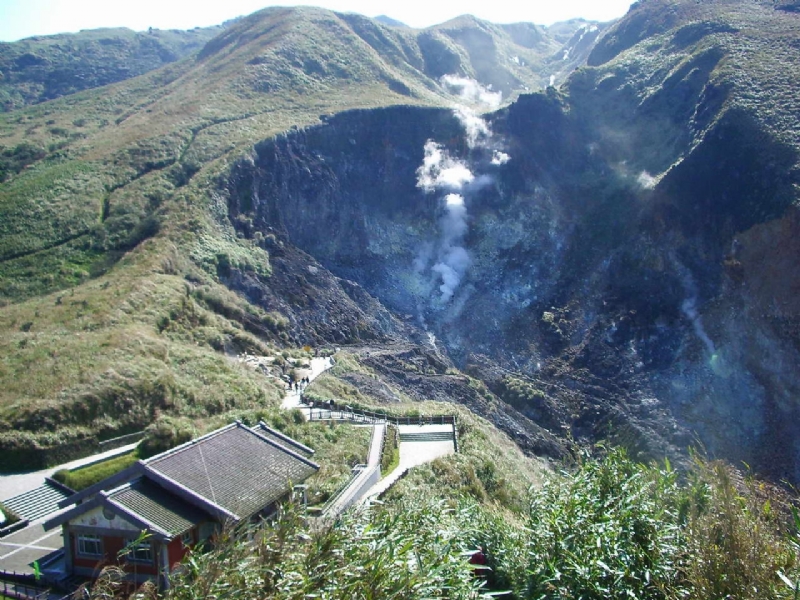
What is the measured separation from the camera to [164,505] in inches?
526

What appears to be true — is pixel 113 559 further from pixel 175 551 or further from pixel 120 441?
pixel 120 441

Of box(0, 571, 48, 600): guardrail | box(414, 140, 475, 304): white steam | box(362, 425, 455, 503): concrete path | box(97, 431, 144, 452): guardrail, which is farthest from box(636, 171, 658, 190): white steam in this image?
box(0, 571, 48, 600): guardrail

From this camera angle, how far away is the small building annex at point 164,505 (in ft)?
41.5

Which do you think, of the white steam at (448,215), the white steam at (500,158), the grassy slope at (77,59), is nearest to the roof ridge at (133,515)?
the white steam at (448,215)

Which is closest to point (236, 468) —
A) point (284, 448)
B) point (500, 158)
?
point (284, 448)

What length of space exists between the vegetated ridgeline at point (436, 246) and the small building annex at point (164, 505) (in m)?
8.99

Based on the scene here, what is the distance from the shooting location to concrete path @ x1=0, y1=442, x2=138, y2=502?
18.8 meters

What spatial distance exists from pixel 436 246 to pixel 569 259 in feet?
36.0

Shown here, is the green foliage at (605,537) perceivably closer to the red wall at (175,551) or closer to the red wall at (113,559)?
the red wall at (175,551)

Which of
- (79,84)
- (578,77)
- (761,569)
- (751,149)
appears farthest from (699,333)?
(79,84)

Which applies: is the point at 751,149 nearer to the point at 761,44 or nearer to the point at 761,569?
the point at 761,44

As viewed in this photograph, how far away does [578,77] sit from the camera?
7038cm

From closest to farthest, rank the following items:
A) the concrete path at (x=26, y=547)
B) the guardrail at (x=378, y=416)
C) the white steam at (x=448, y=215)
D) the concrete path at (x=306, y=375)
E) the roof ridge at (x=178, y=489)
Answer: the roof ridge at (x=178, y=489) < the concrete path at (x=26, y=547) < the guardrail at (x=378, y=416) < the concrete path at (x=306, y=375) < the white steam at (x=448, y=215)

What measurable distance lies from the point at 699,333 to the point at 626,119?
88.5 ft
